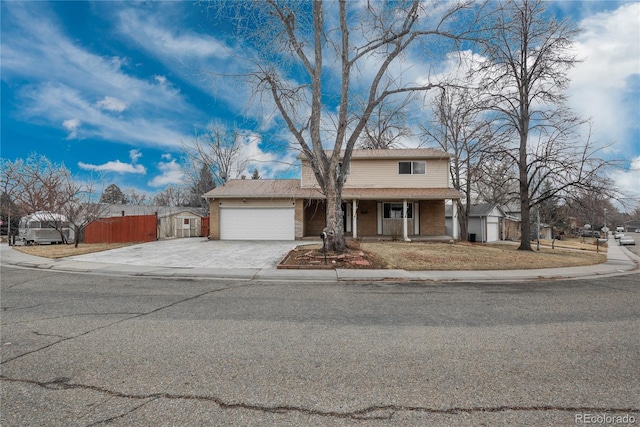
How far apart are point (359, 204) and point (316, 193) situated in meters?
3.25

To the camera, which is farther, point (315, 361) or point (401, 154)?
point (401, 154)

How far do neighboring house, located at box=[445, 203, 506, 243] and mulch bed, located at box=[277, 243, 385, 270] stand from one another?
67.8ft

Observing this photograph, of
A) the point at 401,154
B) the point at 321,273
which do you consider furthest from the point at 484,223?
the point at 321,273

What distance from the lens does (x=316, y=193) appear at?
19.6 metres

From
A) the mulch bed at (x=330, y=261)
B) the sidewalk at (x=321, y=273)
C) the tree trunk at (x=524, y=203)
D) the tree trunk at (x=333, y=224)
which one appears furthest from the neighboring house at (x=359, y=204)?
the sidewalk at (x=321, y=273)

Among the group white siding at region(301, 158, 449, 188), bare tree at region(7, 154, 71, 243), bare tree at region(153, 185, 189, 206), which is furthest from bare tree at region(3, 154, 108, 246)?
bare tree at region(153, 185, 189, 206)

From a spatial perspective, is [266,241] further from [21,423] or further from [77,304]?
[21,423]

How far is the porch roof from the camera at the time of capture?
18781mm

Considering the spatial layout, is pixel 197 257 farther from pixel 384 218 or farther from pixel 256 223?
pixel 384 218

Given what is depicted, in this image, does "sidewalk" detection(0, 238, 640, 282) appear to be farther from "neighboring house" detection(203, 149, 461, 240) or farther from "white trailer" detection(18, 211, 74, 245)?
"white trailer" detection(18, 211, 74, 245)

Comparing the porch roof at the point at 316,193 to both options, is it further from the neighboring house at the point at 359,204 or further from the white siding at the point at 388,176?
the white siding at the point at 388,176

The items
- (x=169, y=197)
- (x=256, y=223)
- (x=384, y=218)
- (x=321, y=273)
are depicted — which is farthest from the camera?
(x=169, y=197)

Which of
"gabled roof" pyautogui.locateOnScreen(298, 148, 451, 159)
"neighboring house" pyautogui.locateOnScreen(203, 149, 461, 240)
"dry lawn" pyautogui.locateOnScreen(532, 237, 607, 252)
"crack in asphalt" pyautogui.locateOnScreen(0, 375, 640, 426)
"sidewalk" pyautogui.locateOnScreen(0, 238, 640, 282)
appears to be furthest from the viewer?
"dry lawn" pyautogui.locateOnScreen(532, 237, 607, 252)

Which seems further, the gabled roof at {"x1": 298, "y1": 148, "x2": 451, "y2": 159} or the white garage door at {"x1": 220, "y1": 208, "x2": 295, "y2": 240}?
the gabled roof at {"x1": 298, "y1": 148, "x2": 451, "y2": 159}
